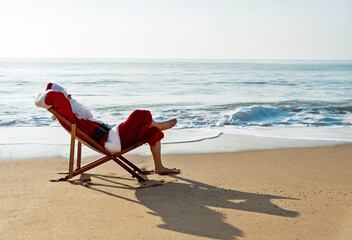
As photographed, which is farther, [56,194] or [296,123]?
[296,123]

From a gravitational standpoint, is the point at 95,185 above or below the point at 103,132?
below

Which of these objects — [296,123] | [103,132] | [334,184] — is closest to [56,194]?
[103,132]

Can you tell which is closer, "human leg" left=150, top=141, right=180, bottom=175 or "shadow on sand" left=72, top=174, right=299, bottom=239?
"shadow on sand" left=72, top=174, right=299, bottom=239

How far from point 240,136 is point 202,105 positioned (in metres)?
6.12

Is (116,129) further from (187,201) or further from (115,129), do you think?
(187,201)

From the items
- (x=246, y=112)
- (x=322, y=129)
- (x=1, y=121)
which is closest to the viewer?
(x=322, y=129)

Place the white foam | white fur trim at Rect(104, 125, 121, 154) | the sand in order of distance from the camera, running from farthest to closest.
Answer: the white foam < white fur trim at Rect(104, 125, 121, 154) < the sand

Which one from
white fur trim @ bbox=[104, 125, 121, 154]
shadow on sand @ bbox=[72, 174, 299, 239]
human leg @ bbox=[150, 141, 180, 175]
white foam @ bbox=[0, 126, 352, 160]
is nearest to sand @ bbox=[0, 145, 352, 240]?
shadow on sand @ bbox=[72, 174, 299, 239]

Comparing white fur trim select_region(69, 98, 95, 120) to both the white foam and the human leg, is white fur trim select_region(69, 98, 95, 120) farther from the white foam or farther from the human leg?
the white foam

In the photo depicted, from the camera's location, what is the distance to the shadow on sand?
3191 mm

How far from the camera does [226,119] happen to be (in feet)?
33.2

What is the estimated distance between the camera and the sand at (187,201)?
3.12m

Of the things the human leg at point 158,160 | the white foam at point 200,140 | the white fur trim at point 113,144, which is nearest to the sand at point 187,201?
the human leg at point 158,160

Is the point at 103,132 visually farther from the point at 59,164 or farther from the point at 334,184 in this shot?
the point at 334,184
